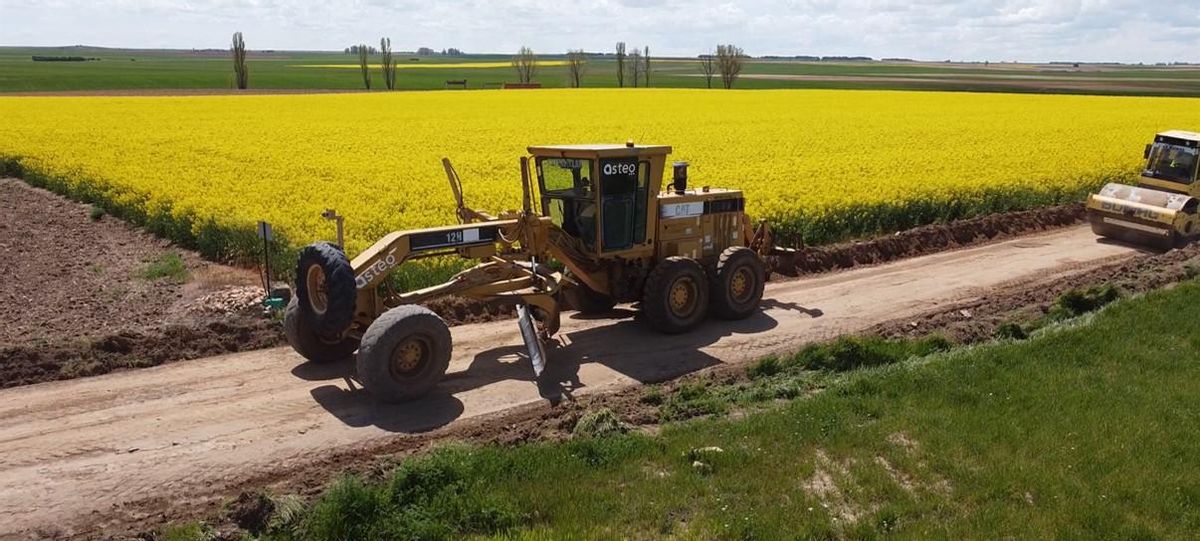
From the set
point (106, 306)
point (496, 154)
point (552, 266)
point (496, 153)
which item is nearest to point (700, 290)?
point (552, 266)

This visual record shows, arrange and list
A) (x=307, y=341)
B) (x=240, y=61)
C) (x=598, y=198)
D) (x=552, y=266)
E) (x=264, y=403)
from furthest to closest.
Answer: (x=240, y=61) < (x=552, y=266) < (x=598, y=198) < (x=307, y=341) < (x=264, y=403)

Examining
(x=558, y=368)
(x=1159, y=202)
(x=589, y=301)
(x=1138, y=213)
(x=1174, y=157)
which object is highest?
(x=1174, y=157)


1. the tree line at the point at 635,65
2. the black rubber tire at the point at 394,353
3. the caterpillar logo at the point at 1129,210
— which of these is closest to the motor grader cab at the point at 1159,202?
the caterpillar logo at the point at 1129,210

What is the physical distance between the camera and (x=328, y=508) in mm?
7062

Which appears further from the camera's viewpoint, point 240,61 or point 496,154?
point 240,61

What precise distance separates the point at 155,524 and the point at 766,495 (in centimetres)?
484

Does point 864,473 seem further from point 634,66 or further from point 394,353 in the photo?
point 634,66

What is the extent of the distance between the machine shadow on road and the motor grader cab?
32.4ft

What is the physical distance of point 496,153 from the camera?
29250mm

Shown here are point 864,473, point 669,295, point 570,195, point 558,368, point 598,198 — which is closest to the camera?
point 864,473

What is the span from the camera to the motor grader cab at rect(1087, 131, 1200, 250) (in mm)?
19391

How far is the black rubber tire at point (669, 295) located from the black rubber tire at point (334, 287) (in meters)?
4.21

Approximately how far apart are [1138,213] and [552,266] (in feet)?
42.4

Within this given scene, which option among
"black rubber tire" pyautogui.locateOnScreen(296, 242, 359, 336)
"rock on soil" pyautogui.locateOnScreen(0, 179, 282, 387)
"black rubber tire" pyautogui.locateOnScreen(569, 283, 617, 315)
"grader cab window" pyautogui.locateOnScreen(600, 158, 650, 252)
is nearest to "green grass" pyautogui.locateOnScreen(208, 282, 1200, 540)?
"black rubber tire" pyautogui.locateOnScreen(296, 242, 359, 336)
